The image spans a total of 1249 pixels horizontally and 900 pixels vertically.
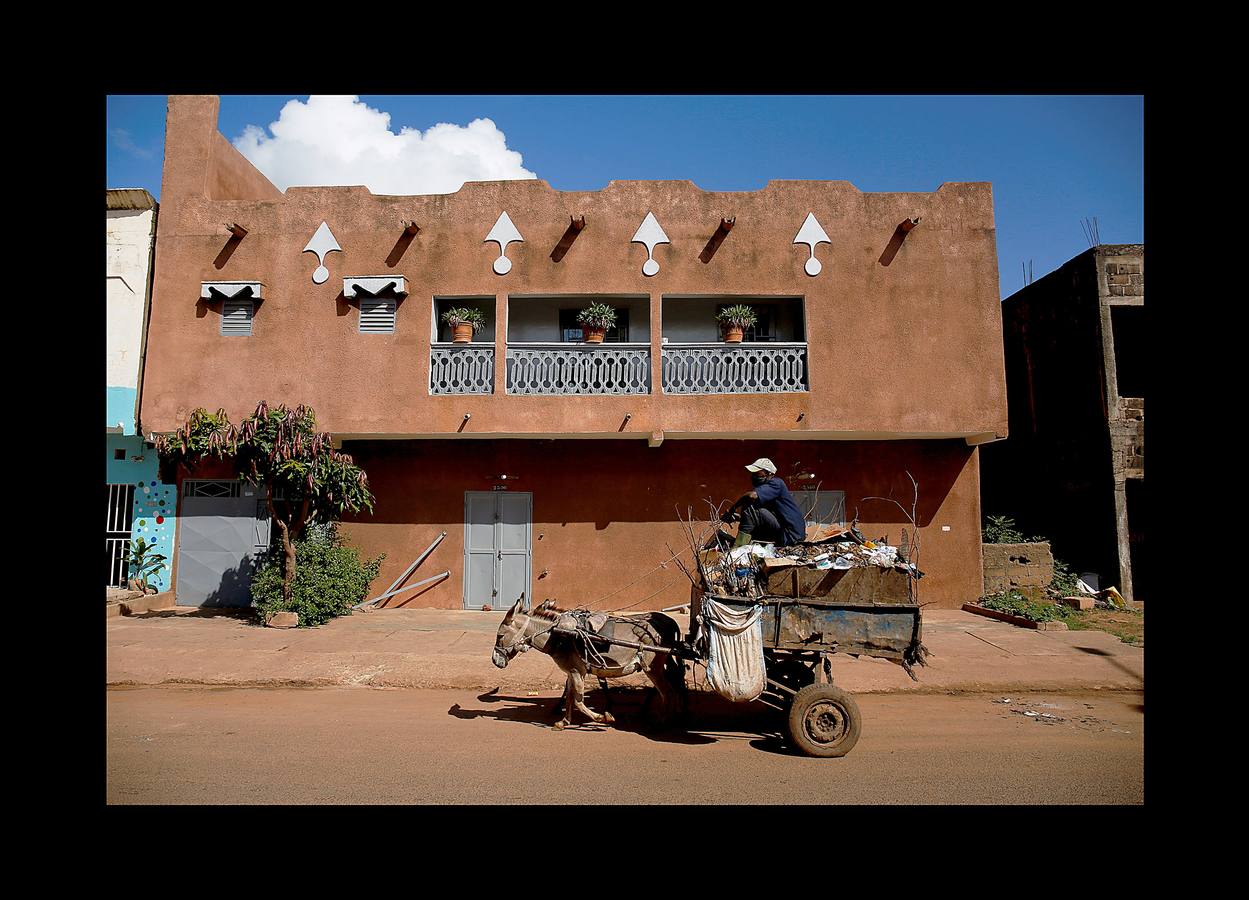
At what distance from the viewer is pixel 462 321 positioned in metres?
13.2

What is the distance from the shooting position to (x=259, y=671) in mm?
8719

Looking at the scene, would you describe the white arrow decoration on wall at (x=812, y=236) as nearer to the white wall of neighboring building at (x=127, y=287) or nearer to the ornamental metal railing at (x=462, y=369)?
the ornamental metal railing at (x=462, y=369)

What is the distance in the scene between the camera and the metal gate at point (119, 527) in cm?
1366

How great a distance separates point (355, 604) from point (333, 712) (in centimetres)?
593

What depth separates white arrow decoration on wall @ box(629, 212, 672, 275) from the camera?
527 inches


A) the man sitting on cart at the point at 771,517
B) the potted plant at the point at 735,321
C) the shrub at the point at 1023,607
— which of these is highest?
the potted plant at the point at 735,321

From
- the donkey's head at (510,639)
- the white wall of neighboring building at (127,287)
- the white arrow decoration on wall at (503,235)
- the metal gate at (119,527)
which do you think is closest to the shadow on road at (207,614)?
the metal gate at (119,527)

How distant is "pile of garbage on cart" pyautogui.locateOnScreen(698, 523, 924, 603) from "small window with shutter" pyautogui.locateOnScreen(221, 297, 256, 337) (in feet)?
36.7

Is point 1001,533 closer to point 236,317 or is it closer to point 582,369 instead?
point 582,369

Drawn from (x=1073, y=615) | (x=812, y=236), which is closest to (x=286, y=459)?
(x=812, y=236)

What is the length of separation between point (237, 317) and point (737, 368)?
935cm

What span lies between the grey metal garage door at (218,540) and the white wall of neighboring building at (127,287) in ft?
8.33
